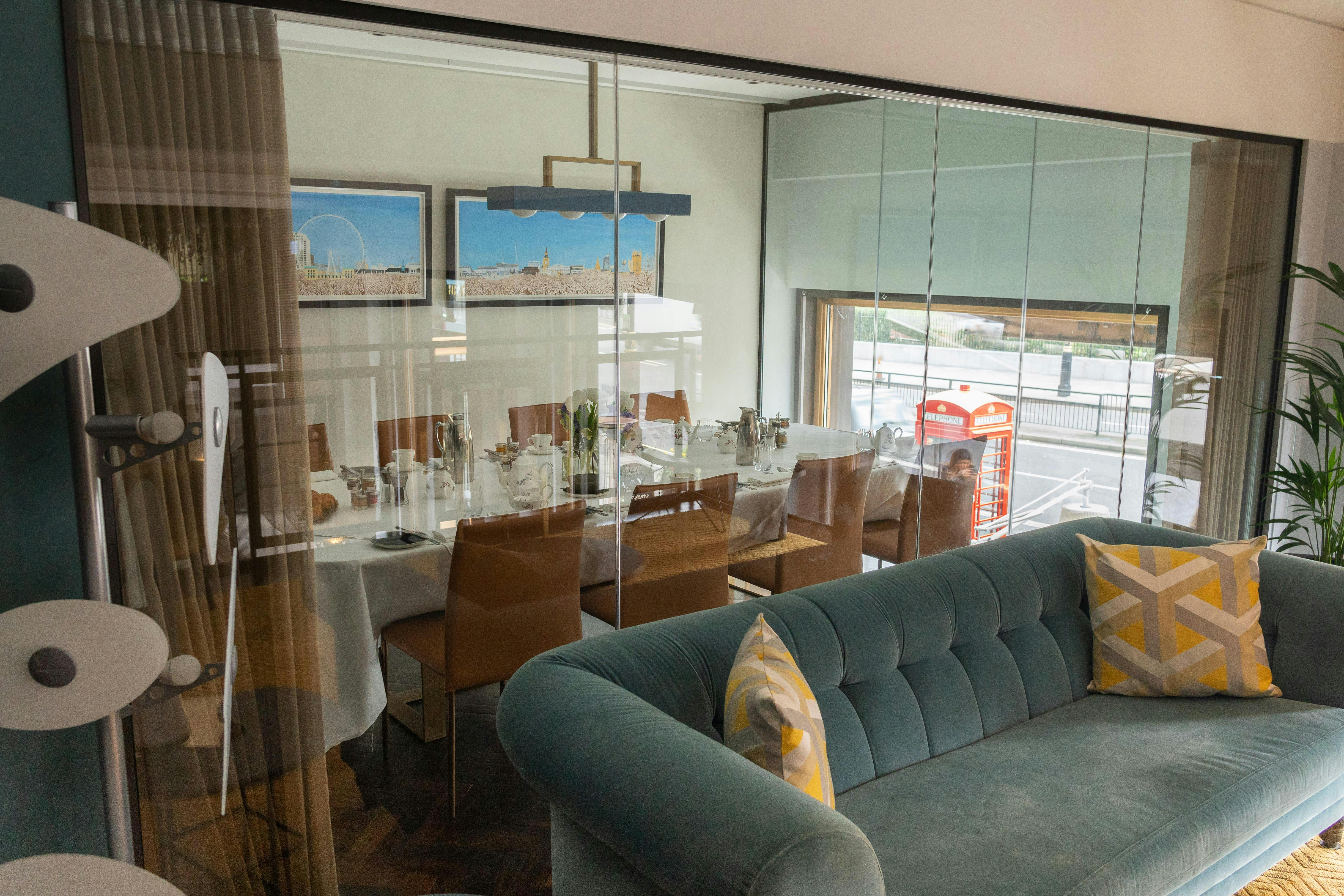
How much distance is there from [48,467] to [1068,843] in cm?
220

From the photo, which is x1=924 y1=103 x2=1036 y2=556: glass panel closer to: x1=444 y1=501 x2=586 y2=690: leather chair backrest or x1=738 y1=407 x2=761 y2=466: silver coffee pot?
x1=738 y1=407 x2=761 y2=466: silver coffee pot

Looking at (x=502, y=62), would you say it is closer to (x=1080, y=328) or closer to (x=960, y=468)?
(x=960, y=468)

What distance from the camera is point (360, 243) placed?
2.12 meters

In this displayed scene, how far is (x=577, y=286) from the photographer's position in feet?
8.16

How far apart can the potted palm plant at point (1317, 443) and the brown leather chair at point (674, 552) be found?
2.78 m

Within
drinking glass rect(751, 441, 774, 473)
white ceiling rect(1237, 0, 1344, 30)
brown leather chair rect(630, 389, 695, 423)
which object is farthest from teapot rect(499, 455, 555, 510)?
white ceiling rect(1237, 0, 1344, 30)

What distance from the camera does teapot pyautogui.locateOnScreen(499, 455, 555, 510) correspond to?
243 cm

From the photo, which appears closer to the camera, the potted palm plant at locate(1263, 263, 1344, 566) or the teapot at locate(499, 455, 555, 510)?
the teapot at locate(499, 455, 555, 510)

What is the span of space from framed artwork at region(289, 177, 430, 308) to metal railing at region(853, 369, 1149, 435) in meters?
1.63

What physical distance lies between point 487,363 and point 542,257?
321mm

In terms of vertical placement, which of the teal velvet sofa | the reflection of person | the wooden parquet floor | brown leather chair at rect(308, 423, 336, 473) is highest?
brown leather chair at rect(308, 423, 336, 473)

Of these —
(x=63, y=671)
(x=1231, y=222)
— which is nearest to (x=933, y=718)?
(x=63, y=671)

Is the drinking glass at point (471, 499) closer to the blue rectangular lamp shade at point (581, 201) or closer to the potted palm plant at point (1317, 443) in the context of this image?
the blue rectangular lamp shade at point (581, 201)

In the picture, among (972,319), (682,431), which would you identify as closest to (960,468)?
(972,319)
